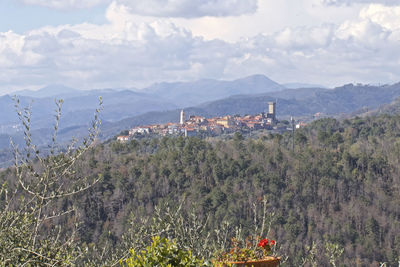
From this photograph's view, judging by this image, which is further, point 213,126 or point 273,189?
point 213,126

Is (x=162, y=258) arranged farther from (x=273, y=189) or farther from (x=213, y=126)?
(x=213, y=126)

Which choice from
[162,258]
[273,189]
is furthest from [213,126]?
[162,258]

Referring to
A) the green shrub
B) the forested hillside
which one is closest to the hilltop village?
the forested hillside

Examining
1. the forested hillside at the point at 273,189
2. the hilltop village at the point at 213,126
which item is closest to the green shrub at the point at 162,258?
the forested hillside at the point at 273,189

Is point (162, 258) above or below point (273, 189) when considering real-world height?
above

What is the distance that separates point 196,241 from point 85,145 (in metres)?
2.45

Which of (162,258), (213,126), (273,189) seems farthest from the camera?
(213,126)

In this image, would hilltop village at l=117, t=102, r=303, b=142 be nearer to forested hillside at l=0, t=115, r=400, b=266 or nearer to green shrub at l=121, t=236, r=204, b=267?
forested hillside at l=0, t=115, r=400, b=266

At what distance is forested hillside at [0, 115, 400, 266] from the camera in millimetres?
57719

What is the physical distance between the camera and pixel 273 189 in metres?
64.7

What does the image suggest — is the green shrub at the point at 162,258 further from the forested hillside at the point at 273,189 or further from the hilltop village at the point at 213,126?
the hilltop village at the point at 213,126

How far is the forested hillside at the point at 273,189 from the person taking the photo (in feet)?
189

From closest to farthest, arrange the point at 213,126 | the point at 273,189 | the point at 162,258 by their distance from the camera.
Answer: the point at 162,258 → the point at 273,189 → the point at 213,126

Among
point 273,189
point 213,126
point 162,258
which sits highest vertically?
point 162,258
